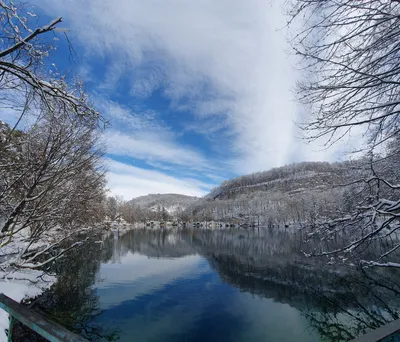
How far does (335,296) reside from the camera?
14422 millimetres

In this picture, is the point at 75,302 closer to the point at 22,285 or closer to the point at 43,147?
the point at 22,285

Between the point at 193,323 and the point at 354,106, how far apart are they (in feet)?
37.1

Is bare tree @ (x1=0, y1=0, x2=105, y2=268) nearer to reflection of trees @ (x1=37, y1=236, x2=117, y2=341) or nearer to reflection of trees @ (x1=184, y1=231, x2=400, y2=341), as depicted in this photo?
reflection of trees @ (x1=37, y1=236, x2=117, y2=341)

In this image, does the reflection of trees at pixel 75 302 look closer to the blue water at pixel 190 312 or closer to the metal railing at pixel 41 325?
the blue water at pixel 190 312

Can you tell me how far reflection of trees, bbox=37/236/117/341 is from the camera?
32.6ft

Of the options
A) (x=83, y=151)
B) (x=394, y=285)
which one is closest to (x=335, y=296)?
(x=394, y=285)

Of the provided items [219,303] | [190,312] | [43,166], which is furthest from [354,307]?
[43,166]

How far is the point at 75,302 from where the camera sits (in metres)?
12.5

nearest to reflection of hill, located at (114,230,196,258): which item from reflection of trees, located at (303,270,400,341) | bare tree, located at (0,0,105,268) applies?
reflection of trees, located at (303,270,400,341)

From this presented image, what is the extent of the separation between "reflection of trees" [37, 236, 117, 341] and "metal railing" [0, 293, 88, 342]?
9411 millimetres

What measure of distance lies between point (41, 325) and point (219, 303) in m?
14.3

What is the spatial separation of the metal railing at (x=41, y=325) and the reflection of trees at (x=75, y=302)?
371 inches

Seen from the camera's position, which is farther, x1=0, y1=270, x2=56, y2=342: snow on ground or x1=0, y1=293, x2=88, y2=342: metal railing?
x1=0, y1=270, x2=56, y2=342: snow on ground

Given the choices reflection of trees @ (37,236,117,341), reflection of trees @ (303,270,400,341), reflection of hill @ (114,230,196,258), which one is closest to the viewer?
reflection of trees @ (37,236,117,341)
